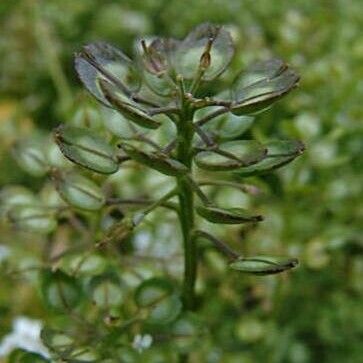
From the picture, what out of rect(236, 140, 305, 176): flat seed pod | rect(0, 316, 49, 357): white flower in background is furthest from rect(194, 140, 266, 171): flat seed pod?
rect(0, 316, 49, 357): white flower in background

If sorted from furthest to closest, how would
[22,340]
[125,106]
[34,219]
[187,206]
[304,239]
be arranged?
[304,239] → [22,340] → [34,219] → [187,206] → [125,106]

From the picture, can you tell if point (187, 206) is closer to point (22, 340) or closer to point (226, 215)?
point (226, 215)

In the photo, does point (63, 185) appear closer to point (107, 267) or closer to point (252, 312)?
point (107, 267)

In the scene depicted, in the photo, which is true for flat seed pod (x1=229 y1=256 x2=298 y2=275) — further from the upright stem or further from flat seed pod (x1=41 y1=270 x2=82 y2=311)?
flat seed pod (x1=41 y1=270 x2=82 y2=311)

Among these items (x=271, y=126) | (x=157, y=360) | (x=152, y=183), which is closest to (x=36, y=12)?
(x=271, y=126)

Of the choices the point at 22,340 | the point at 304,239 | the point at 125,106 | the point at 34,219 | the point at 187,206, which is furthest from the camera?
the point at 304,239

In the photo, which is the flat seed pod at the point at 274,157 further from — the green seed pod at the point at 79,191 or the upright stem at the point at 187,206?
the green seed pod at the point at 79,191

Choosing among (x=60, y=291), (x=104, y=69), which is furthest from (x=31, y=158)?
(x=104, y=69)
